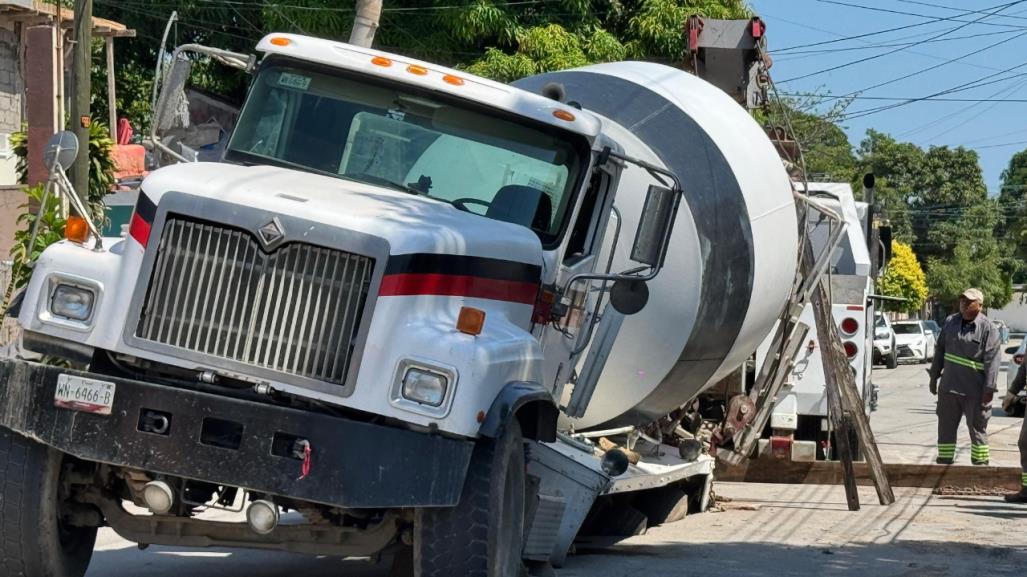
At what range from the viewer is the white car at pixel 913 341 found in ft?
164

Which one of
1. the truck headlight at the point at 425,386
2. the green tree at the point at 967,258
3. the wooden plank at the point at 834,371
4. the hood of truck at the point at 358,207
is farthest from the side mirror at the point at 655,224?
the green tree at the point at 967,258

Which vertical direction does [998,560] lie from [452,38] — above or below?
below

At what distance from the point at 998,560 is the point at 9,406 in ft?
21.3

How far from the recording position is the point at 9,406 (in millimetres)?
6492

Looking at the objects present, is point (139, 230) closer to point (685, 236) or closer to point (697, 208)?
point (685, 236)

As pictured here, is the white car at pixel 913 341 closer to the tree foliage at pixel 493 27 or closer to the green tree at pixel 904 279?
the green tree at pixel 904 279

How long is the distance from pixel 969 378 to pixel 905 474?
2.12 m

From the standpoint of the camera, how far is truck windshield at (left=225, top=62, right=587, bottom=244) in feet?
25.4

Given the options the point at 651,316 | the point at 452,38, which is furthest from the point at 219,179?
the point at 452,38

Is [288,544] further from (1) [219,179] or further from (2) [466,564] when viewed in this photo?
(1) [219,179]

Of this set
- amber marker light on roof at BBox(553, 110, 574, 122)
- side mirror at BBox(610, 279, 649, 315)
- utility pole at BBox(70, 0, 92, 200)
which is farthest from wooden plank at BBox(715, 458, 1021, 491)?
amber marker light on roof at BBox(553, 110, 574, 122)

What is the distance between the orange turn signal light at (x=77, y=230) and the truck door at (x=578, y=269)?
237 cm

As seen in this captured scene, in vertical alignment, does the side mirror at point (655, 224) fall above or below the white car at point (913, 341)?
above

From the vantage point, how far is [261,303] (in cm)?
645
